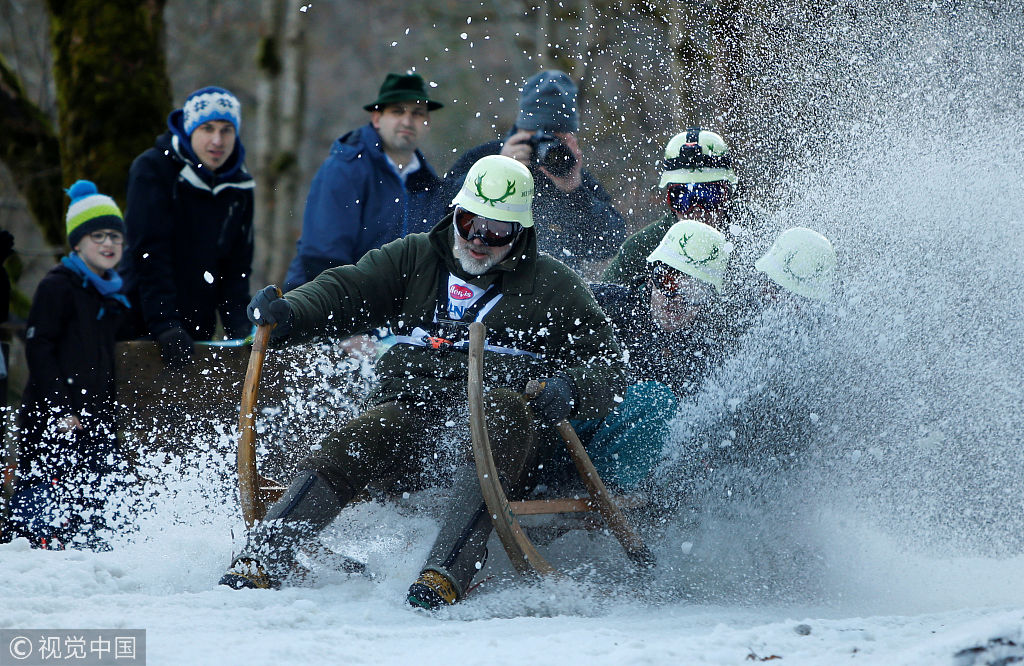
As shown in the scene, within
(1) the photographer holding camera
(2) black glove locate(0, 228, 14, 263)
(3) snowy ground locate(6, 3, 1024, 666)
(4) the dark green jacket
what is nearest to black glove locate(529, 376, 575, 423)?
(4) the dark green jacket

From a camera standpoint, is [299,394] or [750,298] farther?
[299,394]

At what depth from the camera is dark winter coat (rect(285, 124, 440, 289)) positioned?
548 centimetres

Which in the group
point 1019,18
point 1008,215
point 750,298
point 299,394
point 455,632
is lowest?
point 455,632

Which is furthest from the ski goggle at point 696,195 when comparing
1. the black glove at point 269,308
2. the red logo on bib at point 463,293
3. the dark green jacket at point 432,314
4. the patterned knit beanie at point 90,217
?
the patterned knit beanie at point 90,217

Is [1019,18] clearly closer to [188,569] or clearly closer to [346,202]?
[346,202]

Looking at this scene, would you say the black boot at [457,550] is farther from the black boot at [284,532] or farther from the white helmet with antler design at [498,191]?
the white helmet with antler design at [498,191]

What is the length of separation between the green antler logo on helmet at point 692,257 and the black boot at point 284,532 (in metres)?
1.99

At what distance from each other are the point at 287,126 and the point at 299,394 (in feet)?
21.6

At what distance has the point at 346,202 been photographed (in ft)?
18.3

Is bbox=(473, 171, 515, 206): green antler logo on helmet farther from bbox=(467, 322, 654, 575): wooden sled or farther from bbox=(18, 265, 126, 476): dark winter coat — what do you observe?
bbox=(18, 265, 126, 476): dark winter coat

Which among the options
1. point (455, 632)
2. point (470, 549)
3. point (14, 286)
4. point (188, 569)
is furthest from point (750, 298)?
point (14, 286)

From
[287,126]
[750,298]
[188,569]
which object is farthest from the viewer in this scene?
[287,126]

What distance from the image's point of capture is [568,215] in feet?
18.3

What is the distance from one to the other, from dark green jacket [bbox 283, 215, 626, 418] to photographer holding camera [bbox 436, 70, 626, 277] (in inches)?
45.6
